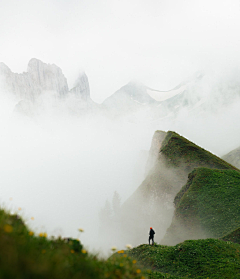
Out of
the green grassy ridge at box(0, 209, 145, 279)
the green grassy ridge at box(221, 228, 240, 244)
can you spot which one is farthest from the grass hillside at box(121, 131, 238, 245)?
the green grassy ridge at box(0, 209, 145, 279)

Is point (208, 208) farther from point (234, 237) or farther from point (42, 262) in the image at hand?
point (42, 262)

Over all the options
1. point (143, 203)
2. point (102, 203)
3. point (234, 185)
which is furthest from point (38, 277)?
point (102, 203)

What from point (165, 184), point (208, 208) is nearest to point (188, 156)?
point (165, 184)

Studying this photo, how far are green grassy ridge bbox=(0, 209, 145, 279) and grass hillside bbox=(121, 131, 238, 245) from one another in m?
49.8

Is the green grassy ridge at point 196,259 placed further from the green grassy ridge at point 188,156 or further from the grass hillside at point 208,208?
the green grassy ridge at point 188,156

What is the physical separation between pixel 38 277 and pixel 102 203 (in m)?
184

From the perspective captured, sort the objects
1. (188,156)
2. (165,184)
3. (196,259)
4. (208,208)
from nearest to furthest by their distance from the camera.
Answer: (196,259) → (208,208) → (188,156) → (165,184)

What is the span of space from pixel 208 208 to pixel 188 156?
23.5 meters

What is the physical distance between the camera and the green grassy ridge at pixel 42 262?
72.7 inches

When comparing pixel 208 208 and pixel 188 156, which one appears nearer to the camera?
pixel 208 208

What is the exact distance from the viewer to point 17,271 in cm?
183

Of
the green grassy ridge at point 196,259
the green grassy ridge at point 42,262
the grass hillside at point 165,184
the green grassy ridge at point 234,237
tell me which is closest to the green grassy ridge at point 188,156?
the grass hillside at point 165,184

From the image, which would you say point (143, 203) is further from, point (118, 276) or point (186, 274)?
point (118, 276)

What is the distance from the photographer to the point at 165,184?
54.8 meters
